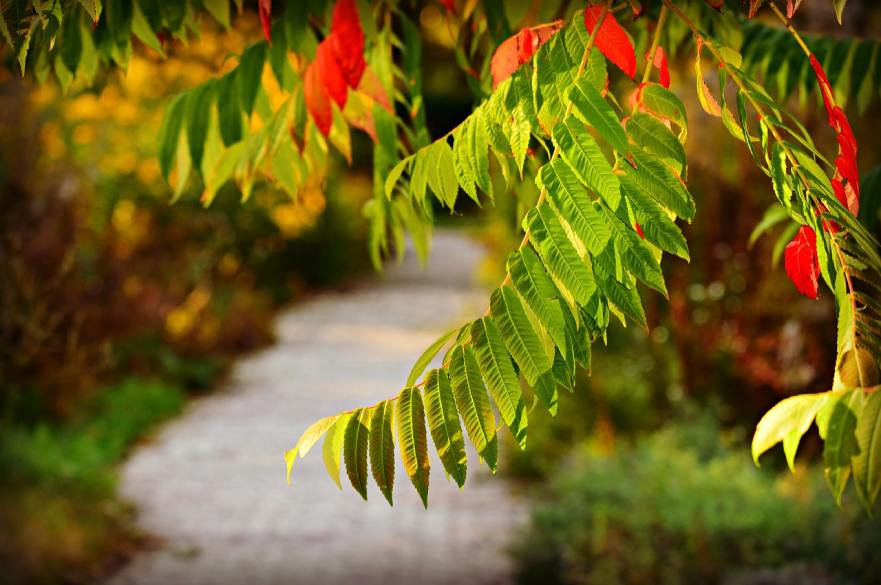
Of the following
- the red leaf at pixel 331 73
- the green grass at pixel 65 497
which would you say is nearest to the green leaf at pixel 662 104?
the red leaf at pixel 331 73

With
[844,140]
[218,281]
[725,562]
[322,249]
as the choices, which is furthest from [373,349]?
[844,140]

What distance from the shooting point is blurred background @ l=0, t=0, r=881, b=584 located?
4781mm

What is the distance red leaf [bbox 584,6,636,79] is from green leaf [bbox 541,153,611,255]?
0.20 m

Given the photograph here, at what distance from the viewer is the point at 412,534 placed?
6109mm

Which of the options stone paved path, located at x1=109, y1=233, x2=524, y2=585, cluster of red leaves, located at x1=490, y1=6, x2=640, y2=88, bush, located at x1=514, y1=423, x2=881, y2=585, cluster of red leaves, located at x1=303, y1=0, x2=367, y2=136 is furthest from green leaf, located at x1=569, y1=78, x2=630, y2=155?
stone paved path, located at x1=109, y1=233, x2=524, y2=585

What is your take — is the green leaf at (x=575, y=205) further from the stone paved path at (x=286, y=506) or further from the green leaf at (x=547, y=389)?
the stone paved path at (x=286, y=506)

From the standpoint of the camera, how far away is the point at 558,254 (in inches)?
52.2

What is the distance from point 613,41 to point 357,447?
2.12ft

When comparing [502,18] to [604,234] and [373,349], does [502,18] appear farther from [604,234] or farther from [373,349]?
[373,349]

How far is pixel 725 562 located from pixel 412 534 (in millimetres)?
2051

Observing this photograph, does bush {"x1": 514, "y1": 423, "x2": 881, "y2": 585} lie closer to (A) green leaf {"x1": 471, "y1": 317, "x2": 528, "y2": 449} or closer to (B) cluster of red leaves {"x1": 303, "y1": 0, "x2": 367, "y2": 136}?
(B) cluster of red leaves {"x1": 303, "y1": 0, "x2": 367, "y2": 136}

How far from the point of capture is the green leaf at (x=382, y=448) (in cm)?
139

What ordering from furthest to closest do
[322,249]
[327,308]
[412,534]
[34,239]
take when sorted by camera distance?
1. [322,249]
2. [327,308]
3. [34,239]
4. [412,534]

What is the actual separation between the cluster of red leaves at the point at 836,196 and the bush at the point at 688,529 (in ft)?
10.1
